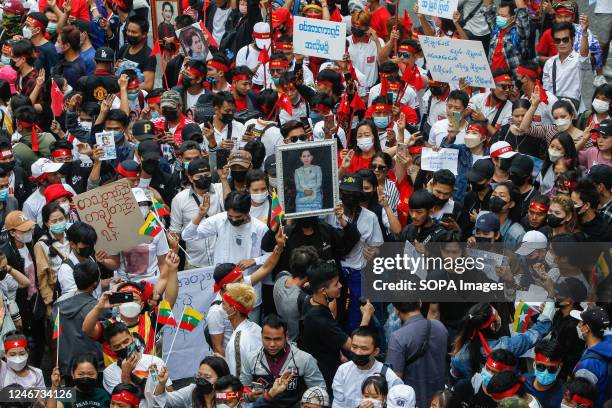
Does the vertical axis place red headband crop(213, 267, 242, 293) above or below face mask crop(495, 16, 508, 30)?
below

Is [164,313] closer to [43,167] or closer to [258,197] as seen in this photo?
[258,197]

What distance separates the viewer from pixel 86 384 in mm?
11188

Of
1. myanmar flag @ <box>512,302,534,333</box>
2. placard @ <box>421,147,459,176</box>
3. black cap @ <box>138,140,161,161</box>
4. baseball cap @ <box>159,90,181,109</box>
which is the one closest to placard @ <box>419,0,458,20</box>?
baseball cap @ <box>159,90,181,109</box>

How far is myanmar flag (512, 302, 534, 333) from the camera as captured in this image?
466 inches

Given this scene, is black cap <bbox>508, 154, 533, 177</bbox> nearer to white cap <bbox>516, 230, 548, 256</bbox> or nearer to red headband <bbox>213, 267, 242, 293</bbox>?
white cap <bbox>516, 230, 548, 256</bbox>

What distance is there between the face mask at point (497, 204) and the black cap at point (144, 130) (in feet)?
12.4

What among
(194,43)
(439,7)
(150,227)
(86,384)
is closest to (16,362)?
(86,384)

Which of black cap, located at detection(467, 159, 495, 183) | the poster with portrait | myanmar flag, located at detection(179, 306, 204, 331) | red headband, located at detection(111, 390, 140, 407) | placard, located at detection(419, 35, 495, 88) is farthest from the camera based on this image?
the poster with portrait

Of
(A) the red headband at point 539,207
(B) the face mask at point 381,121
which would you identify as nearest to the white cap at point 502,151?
(A) the red headband at point 539,207

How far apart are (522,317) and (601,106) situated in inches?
133

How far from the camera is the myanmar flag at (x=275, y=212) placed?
12789 mm

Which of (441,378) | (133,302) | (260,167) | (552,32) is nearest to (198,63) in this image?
(260,167)

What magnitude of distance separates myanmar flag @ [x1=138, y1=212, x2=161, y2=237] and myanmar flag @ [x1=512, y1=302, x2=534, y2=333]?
10.4 ft

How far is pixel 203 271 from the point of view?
12.9m
